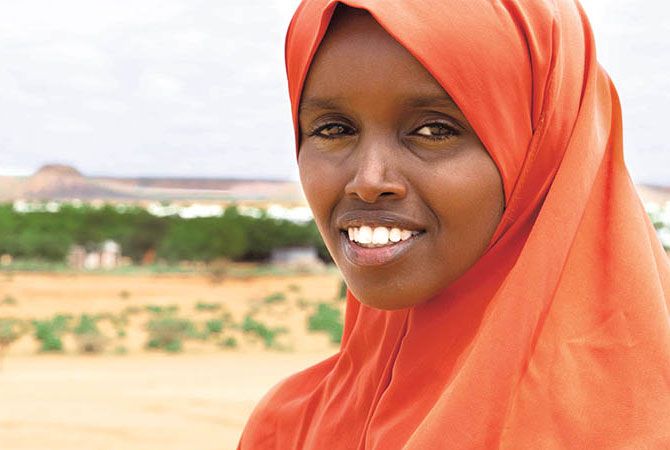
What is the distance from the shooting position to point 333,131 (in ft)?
5.16

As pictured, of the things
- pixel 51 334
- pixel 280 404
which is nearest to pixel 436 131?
pixel 280 404

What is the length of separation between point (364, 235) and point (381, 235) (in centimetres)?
4

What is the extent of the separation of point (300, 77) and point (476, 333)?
2.01 feet

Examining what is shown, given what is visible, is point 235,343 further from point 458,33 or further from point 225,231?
point 225,231

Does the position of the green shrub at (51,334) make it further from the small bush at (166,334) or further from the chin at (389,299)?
the chin at (389,299)

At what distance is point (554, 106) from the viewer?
60.2 inches

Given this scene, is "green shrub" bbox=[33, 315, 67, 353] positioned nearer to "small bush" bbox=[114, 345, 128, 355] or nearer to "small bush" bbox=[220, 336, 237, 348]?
"small bush" bbox=[114, 345, 128, 355]

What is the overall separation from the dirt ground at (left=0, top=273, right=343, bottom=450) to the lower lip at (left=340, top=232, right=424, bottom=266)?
226 inches

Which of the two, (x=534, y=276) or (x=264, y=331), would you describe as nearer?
(x=534, y=276)

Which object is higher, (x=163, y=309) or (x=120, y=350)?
(x=163, y=309)

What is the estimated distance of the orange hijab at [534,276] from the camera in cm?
138

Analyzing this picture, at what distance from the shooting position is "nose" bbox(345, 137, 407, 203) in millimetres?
1413

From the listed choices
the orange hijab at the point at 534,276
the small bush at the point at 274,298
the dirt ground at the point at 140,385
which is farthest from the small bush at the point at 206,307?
the orange hijab at the point at 534,276

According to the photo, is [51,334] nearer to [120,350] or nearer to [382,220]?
[120,350]
